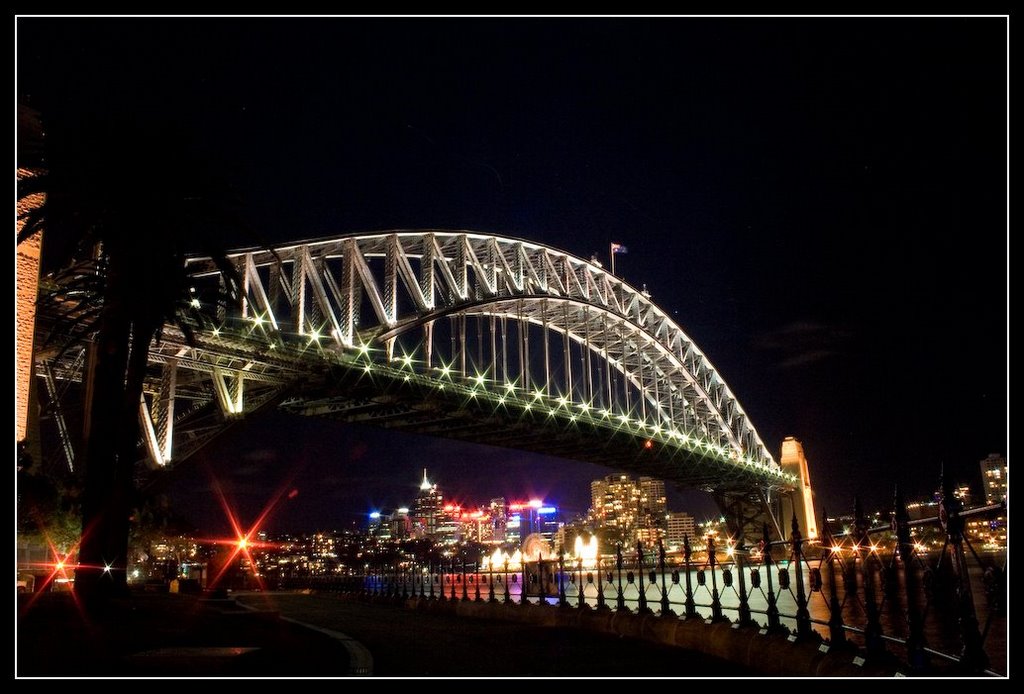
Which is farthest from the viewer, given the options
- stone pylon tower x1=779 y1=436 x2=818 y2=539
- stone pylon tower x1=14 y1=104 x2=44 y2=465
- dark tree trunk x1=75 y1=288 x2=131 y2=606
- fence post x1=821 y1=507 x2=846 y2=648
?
stone pylon tower x1=779 y1=436 x2=818 y2=539

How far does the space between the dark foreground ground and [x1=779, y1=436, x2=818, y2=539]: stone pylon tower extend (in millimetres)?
93381

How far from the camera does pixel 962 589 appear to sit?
24.9 feet

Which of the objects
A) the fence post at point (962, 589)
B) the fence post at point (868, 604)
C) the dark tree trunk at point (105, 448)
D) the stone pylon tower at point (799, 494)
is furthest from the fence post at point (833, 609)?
the stone pylon tower at point (799, 494)

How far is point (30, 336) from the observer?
2380 cm

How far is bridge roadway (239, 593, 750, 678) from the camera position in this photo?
35.3ft

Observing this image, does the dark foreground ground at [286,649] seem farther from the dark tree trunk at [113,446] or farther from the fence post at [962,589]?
the fence post at [962,589]

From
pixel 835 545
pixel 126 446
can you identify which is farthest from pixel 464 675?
pixel 126 446

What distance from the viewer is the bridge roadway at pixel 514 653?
1076 centimetres

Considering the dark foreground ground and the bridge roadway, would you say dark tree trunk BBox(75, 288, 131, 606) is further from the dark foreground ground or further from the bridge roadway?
the bridge roadway

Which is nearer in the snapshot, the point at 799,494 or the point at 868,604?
the point at 868,604

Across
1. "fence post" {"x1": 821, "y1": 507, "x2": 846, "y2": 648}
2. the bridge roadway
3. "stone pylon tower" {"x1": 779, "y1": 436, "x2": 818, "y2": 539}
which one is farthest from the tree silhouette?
"stone pylon tower" {"x1": 779, "y1": 436, "x2": 818, "y2": 539}

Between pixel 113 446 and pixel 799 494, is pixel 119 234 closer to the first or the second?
pixel 113 446

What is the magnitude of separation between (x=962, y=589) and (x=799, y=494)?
107 m

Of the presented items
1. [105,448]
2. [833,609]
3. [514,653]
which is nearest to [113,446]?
[105,448]
